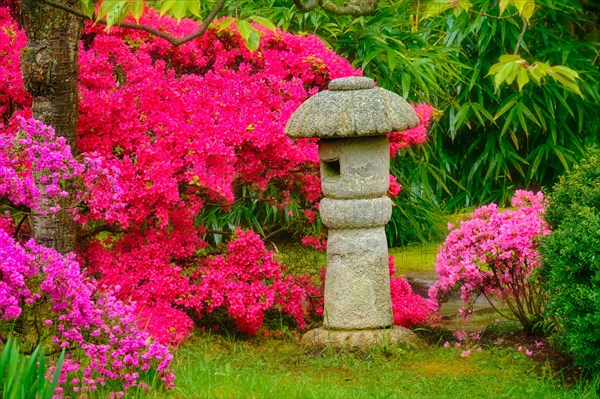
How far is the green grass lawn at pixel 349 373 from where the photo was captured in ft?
14.5

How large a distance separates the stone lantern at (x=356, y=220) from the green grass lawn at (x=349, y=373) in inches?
6.5

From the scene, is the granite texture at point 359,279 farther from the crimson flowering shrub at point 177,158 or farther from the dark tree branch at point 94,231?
the dark tree branch at point 94,231

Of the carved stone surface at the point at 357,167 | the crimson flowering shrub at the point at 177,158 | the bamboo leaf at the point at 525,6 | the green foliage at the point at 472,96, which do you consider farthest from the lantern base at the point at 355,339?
the bamboo leaf at the point at 525,6

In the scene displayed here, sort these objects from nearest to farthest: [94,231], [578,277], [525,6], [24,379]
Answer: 1. [525,6]
2. [24,379]
3. [578,277]
4. [94,231]

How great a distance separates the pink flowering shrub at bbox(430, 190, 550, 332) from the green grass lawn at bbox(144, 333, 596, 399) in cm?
39

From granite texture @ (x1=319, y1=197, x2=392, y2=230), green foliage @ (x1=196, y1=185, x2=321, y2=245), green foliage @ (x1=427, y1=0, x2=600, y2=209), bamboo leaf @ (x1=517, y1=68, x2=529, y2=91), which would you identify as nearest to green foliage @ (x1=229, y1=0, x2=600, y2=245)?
green foliage @ (x1=427, y1=0, x2=600, y2=209)

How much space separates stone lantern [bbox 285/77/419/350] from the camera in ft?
18.1

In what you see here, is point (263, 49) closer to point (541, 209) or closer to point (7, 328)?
point (541, 209)

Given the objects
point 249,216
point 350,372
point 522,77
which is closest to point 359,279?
point 350,372

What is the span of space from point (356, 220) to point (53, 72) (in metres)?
1.86

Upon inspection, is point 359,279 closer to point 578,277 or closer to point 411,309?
Answer: point 411,309

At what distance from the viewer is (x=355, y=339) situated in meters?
5.55

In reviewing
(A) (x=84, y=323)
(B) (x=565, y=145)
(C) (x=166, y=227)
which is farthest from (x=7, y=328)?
(B) (x=565, y=145)

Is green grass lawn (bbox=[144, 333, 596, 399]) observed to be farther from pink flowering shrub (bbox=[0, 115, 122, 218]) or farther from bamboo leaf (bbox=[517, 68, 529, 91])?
bamboo leaf (bbox=[517, 68, 529, 91])
